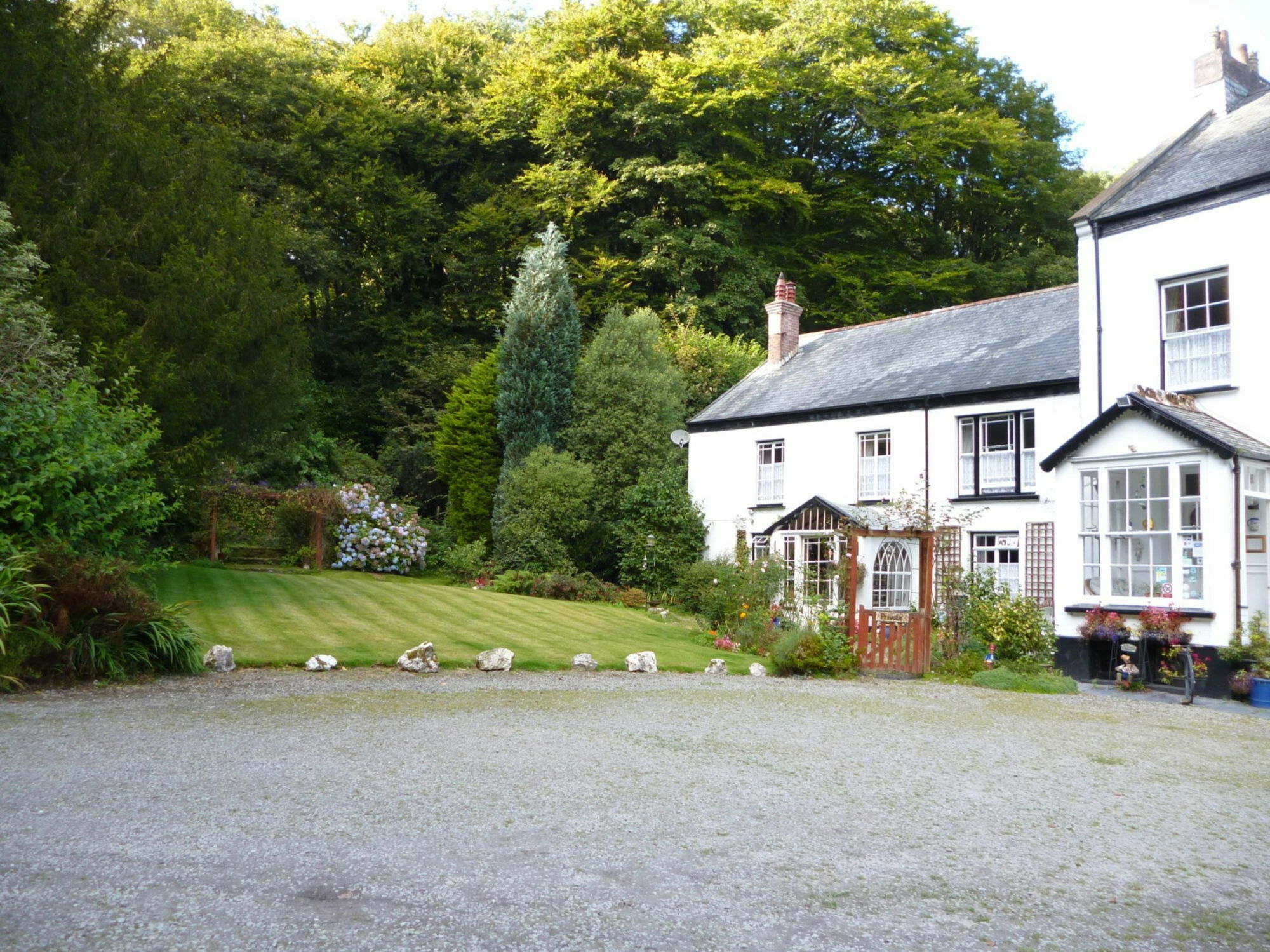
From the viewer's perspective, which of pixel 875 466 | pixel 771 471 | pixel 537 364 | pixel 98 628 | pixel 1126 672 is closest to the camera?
pixel 98 628

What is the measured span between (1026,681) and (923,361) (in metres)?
9.53

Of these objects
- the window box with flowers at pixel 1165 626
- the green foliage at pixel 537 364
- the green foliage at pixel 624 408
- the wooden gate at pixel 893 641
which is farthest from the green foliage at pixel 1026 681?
the green foliage at pixel 537 364

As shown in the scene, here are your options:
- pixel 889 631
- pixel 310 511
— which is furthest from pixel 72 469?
pixel 310 511

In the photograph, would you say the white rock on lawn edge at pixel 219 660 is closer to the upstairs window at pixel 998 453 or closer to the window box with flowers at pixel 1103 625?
the window box with flowers at pixel 1103 625

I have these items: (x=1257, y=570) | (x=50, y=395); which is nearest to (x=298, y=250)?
(x=50, y=395)

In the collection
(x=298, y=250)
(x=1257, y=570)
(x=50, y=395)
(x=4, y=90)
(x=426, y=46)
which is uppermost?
(x=426, y=46)

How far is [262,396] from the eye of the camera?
16250 millimetres

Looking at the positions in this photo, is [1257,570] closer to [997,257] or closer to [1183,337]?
[1183,337]

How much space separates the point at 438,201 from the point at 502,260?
177 inches

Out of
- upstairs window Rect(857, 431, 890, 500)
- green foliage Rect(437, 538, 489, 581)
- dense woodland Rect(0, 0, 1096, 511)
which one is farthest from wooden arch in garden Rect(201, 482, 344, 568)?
upstairs window Rect(857, 431, 890, 500)

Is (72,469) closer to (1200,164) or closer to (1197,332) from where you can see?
(1197,332)

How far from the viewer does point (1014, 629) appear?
1452cm

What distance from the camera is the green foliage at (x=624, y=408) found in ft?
84.2

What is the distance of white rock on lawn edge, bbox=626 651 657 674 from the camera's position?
43.3 feet
